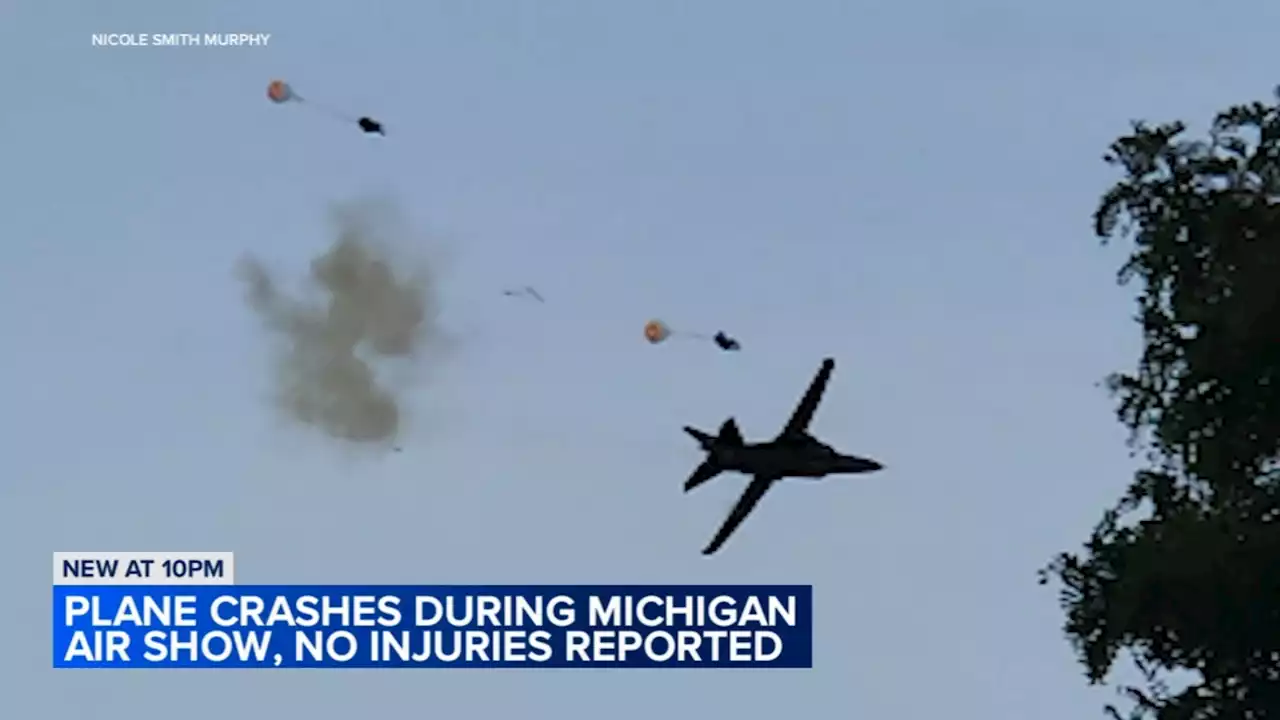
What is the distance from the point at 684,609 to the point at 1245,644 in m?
12.4

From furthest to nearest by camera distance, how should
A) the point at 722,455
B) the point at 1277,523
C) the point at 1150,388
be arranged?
the point at 722,455, the point at 1150,388, the point at 1277,523

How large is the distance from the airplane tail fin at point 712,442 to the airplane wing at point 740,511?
6241mm

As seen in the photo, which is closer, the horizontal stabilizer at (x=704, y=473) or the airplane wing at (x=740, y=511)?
the horizontal stabilizer at (x=704, y=473)

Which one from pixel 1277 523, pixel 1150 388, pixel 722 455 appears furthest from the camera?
pixel 722 455

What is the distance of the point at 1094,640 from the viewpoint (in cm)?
6475

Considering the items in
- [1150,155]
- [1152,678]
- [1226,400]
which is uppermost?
[1150,155]

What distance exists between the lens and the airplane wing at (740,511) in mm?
80062

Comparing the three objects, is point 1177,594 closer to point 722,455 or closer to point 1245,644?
point 1245,644

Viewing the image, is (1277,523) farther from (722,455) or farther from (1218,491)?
(722,455)

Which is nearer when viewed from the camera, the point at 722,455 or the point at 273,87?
the point at 273,87

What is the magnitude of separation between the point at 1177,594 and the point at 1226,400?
15.0 feet

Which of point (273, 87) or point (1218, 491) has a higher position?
point (273, 87)

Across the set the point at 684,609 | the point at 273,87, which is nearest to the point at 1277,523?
the point at 684,609

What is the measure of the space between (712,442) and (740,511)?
8812mm
